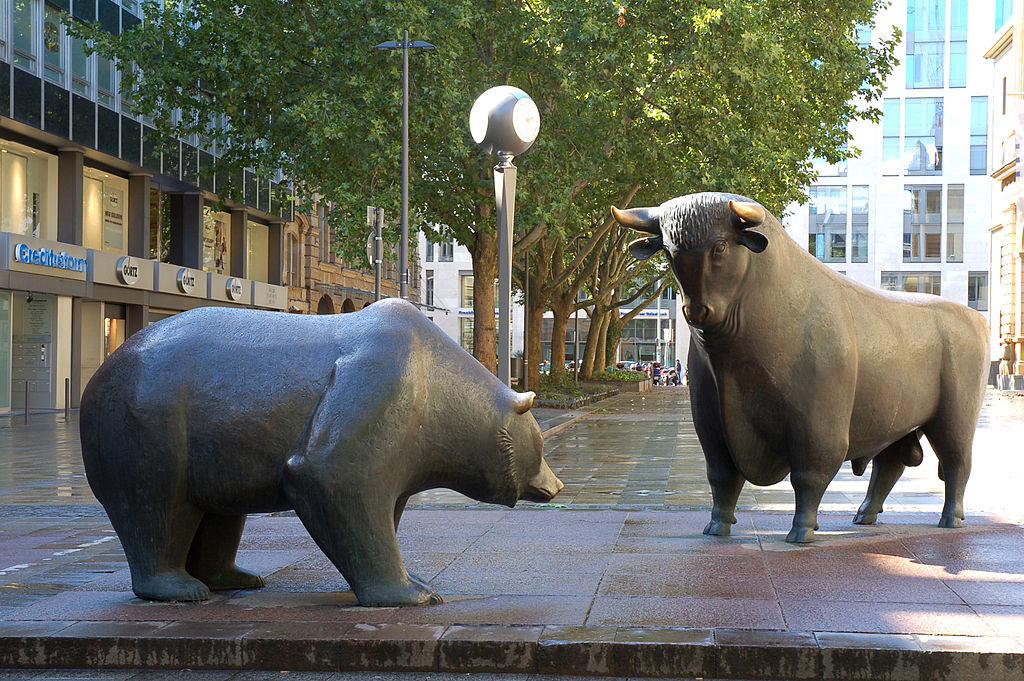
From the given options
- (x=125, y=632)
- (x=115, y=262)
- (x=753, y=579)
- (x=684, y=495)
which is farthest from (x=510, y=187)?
(x=115, y=262)

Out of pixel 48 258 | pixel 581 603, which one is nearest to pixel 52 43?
pixel 48 258

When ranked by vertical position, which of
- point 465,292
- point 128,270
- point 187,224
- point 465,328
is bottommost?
point 465,328

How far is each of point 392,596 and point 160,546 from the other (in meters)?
1.18

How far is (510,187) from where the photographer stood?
12242mm

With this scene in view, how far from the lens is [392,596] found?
19.9 ft

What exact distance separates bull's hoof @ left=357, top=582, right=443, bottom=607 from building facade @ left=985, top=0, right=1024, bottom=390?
54.8 m

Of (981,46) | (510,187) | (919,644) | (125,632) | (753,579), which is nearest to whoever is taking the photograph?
(919,644)

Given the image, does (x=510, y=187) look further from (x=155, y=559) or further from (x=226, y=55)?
(x=226, y=55)

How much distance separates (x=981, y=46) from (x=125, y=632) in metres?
83.7

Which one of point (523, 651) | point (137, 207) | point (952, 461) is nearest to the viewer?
point (523, 651)

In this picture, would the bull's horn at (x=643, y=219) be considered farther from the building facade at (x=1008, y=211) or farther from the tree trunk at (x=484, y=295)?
the building facade at (x=1008, y=211)

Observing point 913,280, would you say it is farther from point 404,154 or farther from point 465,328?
point 404,154

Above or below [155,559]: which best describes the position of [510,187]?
above

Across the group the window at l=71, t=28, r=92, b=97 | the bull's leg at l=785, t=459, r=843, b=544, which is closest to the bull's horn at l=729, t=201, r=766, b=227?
the bull's leg at l=785, t=459, r=843, b=544
